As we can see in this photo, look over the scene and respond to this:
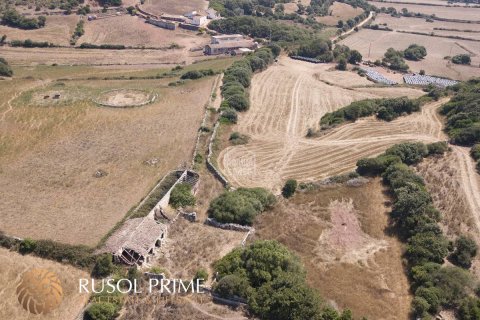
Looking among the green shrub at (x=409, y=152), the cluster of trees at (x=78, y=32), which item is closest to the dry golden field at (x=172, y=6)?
the cluster of trees at (x=78, y=32)

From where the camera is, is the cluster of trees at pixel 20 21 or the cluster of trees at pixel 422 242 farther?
the cluster of trees at pixel 20 21

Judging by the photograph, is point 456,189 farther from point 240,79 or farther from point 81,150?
point 81,150

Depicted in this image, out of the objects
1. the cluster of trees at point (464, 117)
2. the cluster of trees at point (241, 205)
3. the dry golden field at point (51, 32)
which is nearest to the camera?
the cluster of trees at point (241, 205)

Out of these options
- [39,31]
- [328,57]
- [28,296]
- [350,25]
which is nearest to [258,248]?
[28,296]

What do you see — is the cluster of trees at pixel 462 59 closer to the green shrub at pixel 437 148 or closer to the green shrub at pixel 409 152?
the green shrub at pixel 437 148

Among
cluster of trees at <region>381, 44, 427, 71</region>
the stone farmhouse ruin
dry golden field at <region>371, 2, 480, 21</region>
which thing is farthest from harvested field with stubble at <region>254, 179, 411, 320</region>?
dry golden field at <region>371, 2, 480, 21</region>

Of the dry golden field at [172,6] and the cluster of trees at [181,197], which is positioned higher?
the dry golden field at [172,6]
